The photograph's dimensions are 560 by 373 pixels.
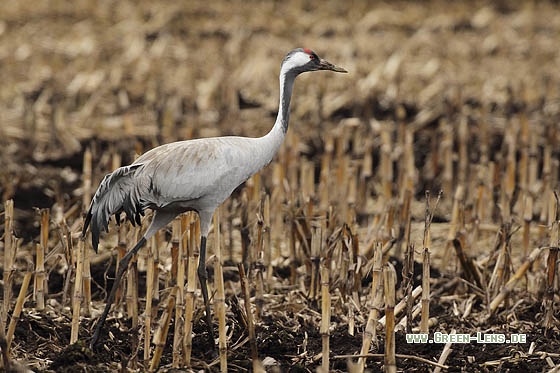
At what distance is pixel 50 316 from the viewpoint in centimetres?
478

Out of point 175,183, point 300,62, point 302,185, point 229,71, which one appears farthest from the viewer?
point 229,71

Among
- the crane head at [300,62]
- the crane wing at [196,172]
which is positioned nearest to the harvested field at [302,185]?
the crane wing at [196,172]

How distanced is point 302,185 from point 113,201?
2.08 meters

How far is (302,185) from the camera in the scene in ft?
20.6

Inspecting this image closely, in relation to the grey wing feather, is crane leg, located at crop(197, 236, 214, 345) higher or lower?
lower

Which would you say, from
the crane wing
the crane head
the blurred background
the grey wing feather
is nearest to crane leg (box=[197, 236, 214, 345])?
the crane wing

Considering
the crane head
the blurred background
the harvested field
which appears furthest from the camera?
the blurred background

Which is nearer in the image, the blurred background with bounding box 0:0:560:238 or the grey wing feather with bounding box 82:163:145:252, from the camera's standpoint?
the grey wing feather with bounding box 82:163:145:252

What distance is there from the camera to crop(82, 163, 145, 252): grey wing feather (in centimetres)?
442

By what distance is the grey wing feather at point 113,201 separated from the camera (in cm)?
442

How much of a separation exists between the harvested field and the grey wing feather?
0.41ft

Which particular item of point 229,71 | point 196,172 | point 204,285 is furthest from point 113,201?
point 229,71

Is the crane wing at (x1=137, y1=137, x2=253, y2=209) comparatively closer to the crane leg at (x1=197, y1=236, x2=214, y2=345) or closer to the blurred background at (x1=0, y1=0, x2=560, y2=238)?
the crane leg at (x1=197, y1=236, x2=214, y2=345)

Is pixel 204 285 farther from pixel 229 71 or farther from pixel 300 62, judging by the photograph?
pixel 229 71
